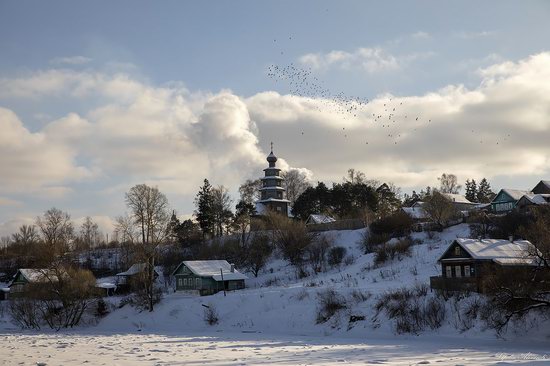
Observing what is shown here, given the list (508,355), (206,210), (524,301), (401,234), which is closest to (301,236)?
(401,234)

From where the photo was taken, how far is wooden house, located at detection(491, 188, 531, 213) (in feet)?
280

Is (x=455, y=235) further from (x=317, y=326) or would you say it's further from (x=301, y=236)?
(x=317, y=326)

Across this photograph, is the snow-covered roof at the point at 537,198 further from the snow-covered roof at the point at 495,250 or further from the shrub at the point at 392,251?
the snow-covered roof at the point at 495,250

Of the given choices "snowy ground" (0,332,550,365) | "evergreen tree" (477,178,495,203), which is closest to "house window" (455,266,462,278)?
"snowy ground" (0,332,550,365)

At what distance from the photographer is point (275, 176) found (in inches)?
4252

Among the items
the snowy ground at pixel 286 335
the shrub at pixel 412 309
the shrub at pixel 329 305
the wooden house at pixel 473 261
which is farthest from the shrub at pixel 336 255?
the shrub at pixel 412 309

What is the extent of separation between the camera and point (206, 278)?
70125 mm

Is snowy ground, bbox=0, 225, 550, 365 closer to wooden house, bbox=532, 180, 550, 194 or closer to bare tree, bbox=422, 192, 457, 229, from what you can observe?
bare tree, bbox=422, 192, 457, 229

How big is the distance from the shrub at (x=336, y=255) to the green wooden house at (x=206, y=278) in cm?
1087

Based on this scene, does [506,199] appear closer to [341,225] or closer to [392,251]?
[341,225]

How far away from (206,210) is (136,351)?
6658 centimetres

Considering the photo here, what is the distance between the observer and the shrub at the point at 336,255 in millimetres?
73812

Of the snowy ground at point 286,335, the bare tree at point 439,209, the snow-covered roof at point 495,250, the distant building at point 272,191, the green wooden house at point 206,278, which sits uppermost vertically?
the distant building at point 272,191

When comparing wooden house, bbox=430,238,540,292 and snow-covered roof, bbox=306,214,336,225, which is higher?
snow-covered roof, bbox=306,214,336,225
